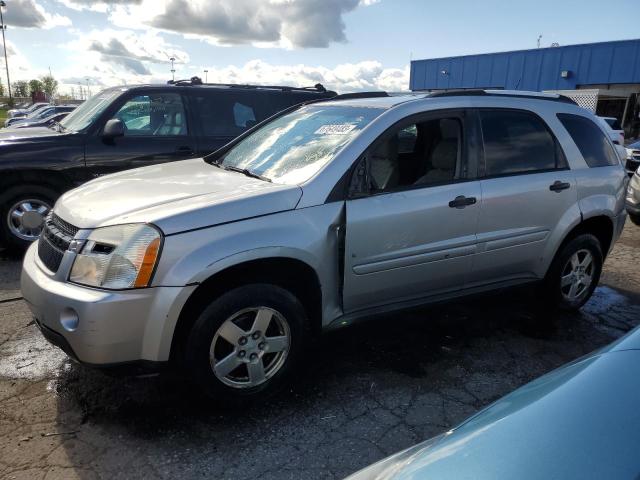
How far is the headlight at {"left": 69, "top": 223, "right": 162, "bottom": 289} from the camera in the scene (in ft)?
8.42

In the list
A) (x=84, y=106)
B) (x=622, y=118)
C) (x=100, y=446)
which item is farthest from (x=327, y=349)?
(x=622, y=118)

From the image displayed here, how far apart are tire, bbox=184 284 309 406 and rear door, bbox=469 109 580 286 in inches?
59.5

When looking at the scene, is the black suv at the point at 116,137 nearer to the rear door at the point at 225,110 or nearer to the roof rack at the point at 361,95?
the rear door at the point at 225,110

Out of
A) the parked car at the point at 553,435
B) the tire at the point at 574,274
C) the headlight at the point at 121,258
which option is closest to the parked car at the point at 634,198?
the tire at the point at 574,274

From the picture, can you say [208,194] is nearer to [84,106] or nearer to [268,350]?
[268,350]

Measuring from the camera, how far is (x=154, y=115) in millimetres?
6227

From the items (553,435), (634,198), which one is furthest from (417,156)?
(634,198)

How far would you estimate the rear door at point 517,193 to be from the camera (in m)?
3.70

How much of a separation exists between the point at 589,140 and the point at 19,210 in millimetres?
5766

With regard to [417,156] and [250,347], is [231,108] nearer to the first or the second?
[417,156]

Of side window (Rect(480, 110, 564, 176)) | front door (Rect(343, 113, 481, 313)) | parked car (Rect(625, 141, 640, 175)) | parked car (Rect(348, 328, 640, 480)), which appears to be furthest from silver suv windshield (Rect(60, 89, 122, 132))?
parked car (Rect(625, 141, 640, 175))

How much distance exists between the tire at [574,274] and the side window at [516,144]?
2.40 ft

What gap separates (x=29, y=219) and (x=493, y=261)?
16.0 feet

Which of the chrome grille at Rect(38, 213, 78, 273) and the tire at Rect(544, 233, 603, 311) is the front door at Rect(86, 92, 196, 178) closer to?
the chrome grille at Rect(38, 213, 78, 273)
